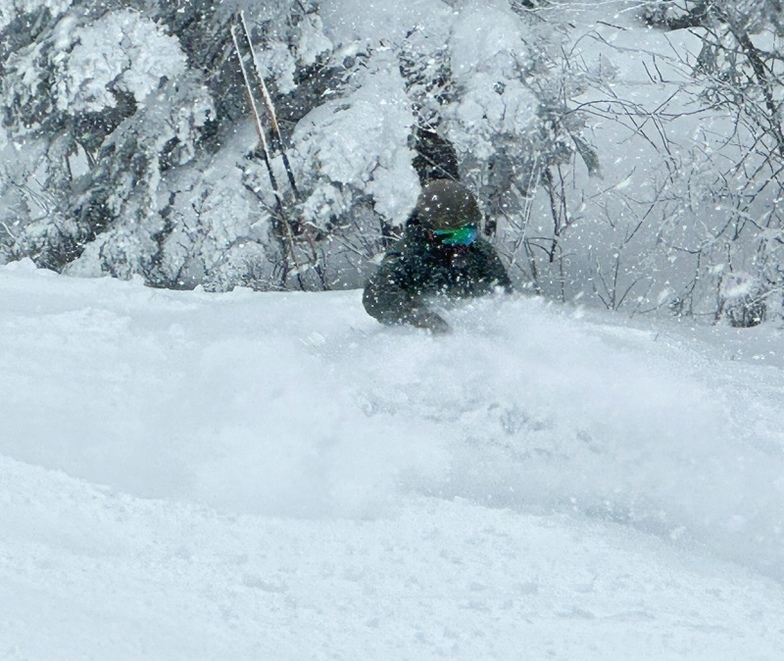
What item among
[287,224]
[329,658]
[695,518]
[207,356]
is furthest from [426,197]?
[287,224]

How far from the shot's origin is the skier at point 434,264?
3.68 meters

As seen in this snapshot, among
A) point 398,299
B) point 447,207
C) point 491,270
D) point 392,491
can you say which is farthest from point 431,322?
point 392,491

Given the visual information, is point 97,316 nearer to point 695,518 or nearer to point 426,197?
point 426,197

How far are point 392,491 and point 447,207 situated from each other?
1359 millimetres

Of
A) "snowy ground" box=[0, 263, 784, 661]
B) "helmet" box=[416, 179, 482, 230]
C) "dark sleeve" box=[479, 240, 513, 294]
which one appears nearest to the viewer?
"snowy ground" box=[0, 263, 784, 661]

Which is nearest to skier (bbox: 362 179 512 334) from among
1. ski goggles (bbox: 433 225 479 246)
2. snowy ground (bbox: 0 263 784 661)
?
ski goggles (bbox: 433 225 479 246)

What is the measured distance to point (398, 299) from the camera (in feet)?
12.3

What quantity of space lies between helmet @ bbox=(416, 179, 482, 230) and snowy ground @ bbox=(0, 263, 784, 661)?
1.38ft

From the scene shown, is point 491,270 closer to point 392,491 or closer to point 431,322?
point 431,322

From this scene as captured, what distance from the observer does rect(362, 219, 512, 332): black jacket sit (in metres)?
3.74

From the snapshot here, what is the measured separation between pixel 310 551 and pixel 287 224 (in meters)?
5.71

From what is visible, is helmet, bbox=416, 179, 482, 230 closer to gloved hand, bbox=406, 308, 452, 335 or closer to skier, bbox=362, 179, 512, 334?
skier, bbox=362, 179, 512, 334

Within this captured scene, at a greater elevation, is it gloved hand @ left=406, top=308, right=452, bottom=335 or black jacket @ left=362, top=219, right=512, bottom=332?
black jacket @ left=362, top=219, right=512, bottom=332

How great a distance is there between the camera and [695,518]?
268cm
